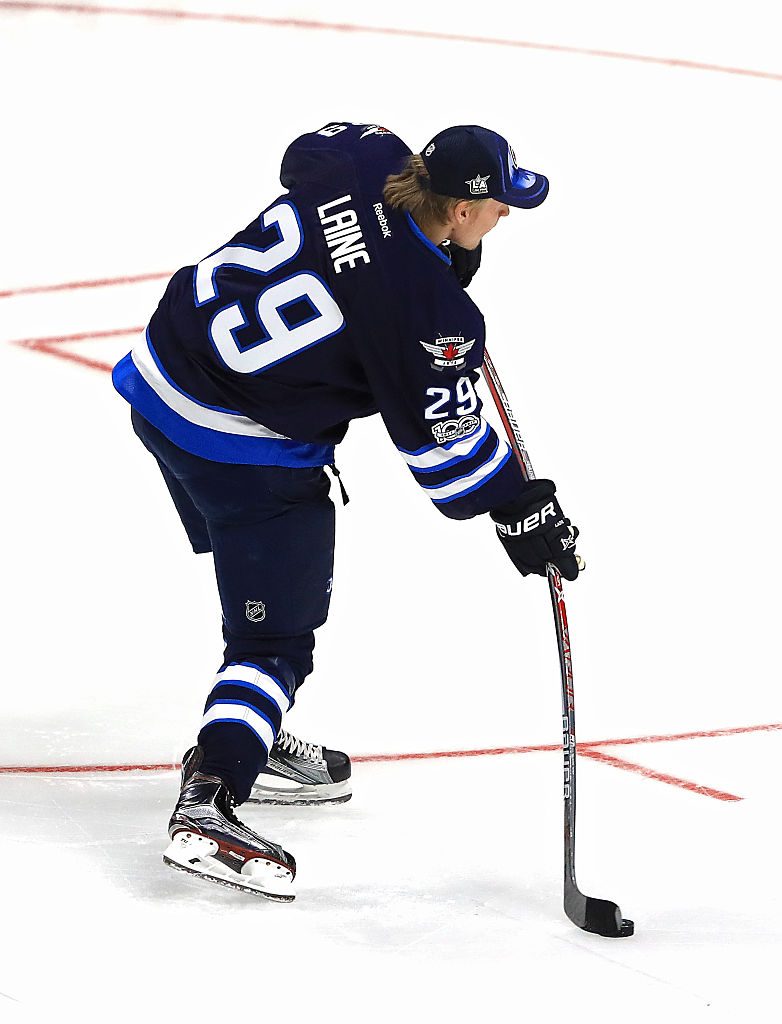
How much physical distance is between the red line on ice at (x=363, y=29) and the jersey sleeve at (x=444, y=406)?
5.24 meters

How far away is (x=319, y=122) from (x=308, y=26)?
1.12m

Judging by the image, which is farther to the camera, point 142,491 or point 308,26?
point 308,26

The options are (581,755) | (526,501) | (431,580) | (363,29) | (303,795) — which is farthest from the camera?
(363,29)

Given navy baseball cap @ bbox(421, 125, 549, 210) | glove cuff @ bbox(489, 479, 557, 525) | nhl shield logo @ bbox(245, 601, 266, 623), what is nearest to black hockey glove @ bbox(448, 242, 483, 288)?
navy baseball cap @ bbox(421, 125, 549, 210)

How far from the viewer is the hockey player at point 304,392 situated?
7.66 feet

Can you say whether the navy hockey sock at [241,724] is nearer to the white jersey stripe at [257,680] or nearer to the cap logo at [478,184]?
the white jersey stripe at [257,680]

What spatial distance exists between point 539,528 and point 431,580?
1.33 metres

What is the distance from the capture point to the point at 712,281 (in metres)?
5.41

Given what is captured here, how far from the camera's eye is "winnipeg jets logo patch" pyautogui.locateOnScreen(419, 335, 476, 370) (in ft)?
7.58

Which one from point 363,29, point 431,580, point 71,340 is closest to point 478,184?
point 431,580

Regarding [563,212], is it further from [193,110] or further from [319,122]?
[193,110]

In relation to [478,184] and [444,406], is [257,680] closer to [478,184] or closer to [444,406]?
[444,406]

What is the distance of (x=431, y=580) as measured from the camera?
3.71 metres

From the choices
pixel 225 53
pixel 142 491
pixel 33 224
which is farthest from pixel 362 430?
pixel 225 53
